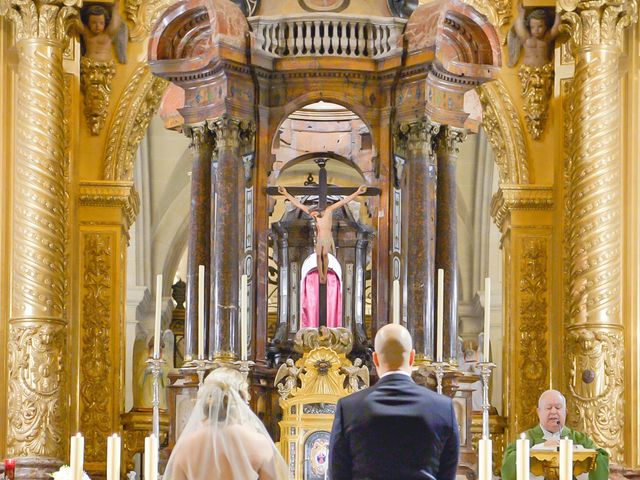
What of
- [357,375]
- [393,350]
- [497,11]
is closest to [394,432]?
[393,350]

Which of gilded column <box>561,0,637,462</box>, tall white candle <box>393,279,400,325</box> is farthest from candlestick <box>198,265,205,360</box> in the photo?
gilded column <box>561,0,637,462</box>

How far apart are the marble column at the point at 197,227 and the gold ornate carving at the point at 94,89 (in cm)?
233

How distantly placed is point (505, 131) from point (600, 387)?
2.89 m

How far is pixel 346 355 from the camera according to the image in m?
14.8

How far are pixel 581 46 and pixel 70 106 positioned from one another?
14.6 feet

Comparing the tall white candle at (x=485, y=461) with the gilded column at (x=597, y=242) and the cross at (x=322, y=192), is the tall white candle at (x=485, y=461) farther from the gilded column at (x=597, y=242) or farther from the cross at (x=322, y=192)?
the gilded column at (x=597, y=242)

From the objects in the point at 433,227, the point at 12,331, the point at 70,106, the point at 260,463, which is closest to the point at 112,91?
the point at 70,106

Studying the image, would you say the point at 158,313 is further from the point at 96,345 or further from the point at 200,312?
the point at 96,345

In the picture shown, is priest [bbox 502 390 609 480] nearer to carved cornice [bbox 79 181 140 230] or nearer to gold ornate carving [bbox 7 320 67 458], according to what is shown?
gold ornate carving [bbox 7 320 67 458]

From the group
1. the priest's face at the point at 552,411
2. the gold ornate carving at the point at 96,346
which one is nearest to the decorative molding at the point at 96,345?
the gold ornate carving at the point at 96,346

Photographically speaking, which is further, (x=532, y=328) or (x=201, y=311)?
(x=532, y=328)

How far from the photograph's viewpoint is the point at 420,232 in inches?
575

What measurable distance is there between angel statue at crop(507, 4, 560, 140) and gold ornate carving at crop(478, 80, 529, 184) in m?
0.14

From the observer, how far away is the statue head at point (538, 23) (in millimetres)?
17000
